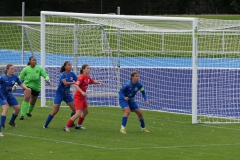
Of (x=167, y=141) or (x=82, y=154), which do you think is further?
(x=167, y=141)

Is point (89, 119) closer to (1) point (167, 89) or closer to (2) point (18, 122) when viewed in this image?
(2) point (18, 122)

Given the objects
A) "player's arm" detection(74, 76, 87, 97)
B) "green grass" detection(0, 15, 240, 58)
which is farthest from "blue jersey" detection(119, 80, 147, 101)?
"green grass" detection(0, 15, 240, 58)

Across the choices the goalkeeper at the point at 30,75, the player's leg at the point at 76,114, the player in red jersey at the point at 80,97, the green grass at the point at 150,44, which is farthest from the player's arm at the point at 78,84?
the green grass at the point at 150,44

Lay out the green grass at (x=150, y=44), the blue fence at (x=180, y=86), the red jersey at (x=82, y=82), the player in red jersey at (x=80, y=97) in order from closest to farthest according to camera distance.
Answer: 1. the player in red jersey at (x=80, y=97)
2. the red jersey at (x=82, y=82)
3. the blue fence at (x=180, y=86)
4. the green grass at (x=150, y=44)

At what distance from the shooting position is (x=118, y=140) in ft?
47.1

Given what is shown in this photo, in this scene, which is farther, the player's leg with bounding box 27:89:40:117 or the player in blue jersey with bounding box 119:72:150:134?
the player's leg with bounding box 27:89:40:117

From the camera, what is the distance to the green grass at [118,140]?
497 inches

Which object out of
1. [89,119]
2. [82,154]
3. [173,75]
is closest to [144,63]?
[173,75]

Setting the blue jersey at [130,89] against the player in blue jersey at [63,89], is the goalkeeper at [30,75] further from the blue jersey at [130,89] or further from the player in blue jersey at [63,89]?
the blue jersey at [130,89]

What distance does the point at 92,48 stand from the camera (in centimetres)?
2242

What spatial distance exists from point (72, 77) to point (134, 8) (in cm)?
3425

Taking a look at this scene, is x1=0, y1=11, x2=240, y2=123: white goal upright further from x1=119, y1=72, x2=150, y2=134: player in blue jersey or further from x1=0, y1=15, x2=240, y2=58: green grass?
x1=119, y1=72, x2=150, y2=134: player in blue jersey

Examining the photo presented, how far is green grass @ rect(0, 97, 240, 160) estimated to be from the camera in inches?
497

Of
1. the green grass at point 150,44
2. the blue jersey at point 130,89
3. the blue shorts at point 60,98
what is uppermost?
the green grass at point 150,44
